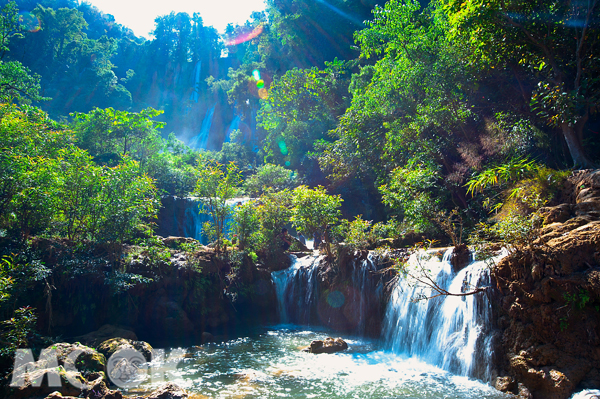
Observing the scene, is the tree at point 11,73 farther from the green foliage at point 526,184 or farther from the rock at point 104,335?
the green foliage at point 526,184

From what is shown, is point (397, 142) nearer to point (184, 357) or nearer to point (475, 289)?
point (475, 289)

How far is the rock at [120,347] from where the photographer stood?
9.11m

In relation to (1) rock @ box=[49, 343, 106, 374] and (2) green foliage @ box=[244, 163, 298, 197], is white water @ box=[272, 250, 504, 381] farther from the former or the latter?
(2) green foliage @ box=[244, 163, 298, 197]

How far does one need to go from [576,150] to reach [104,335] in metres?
14.4

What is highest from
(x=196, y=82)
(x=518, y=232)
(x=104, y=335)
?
(x=196, y=82)

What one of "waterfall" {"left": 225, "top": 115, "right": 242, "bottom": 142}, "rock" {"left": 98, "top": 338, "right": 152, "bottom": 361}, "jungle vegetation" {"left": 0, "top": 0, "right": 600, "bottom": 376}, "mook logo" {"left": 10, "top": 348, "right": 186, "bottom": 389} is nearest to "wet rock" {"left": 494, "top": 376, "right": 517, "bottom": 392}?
"jungle vegetation" {"left": 0, "top": 0, "right": 600, "bottom": 376}

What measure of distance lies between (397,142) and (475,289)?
31.1ft

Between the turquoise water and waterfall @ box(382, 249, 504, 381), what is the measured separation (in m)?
0.33

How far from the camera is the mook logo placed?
6512mm

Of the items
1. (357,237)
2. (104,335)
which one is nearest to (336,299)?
(357,237)

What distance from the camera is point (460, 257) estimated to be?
932 centimetres

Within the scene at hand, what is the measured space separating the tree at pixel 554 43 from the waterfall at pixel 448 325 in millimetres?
4408

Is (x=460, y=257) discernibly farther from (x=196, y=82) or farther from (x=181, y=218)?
(x=196, y=82)

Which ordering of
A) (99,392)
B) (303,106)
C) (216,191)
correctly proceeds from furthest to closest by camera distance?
(303,106), (216,191), (99,392)
